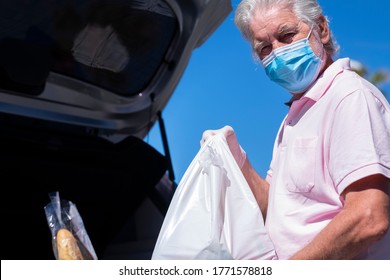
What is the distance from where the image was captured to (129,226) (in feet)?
8.66

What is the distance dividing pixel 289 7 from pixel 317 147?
1.15 feet

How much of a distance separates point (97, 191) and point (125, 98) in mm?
410

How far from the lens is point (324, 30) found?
4.50 ft

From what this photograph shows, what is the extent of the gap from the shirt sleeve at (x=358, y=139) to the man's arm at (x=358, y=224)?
0.07ft

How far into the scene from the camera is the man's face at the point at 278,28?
4.28ft

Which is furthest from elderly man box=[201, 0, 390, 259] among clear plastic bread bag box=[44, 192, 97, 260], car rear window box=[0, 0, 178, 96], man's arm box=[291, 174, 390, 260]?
car rear window box=[0, 0, 178, 96]

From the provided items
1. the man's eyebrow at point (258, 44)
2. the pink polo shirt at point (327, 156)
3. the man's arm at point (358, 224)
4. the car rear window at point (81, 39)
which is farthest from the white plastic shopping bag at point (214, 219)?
the car rear window at point (81, 39)

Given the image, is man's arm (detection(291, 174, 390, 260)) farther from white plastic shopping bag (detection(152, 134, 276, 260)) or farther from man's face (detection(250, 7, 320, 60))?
man's face (detection(250, 7, 320, 60))

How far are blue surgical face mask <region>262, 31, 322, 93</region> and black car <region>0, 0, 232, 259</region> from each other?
88cm

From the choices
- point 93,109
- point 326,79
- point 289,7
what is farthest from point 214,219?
point 93,109

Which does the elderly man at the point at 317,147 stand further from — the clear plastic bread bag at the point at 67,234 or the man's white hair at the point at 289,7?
the clear plastic bread bag at the point at 67,234

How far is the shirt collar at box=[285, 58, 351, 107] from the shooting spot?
1.24 m

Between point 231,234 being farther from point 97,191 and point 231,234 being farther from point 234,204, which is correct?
point 97,191

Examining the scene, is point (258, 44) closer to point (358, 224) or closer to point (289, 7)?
point (289, 7)
